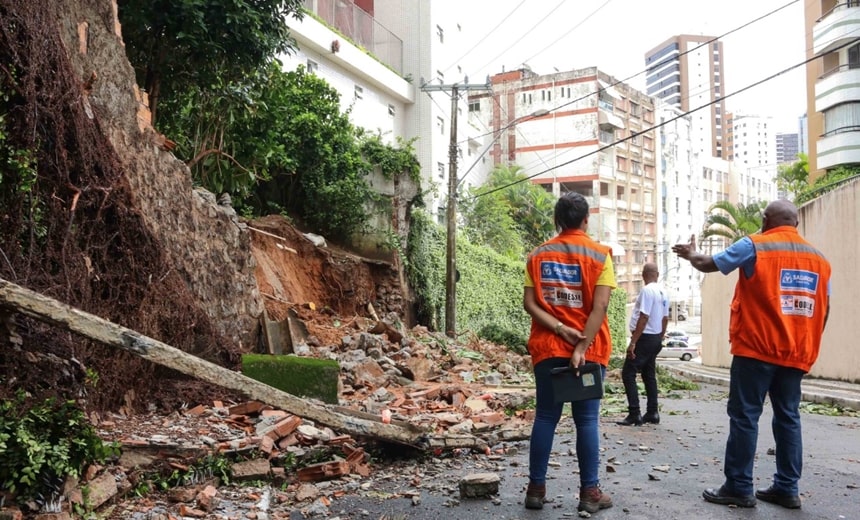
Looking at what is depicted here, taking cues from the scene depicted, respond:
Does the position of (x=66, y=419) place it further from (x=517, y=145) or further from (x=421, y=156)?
(x=517, y=145)

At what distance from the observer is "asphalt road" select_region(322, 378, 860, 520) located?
15.6ft

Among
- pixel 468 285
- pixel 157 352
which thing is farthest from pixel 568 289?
pixel 468 285

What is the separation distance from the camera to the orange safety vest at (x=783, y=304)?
484cm

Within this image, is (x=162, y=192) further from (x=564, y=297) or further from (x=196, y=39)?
(x=564, y=297)

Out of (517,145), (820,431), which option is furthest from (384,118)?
(517,145)

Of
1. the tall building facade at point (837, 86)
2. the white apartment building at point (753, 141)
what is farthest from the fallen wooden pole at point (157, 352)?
the white apartment building at point (753, 141)

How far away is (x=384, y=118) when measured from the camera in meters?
30.1

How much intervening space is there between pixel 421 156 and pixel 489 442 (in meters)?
26.7

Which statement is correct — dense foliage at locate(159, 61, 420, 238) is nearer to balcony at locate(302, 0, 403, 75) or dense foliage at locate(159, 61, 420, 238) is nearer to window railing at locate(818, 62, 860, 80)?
balcony at locate(302, 0, 403, 75)

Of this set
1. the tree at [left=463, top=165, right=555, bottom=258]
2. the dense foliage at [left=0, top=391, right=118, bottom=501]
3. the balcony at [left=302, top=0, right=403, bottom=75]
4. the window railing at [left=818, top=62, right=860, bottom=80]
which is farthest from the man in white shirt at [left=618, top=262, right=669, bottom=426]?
the window railing at [left=818, top=62, right=860, bottom=80]

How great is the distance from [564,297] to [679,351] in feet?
142

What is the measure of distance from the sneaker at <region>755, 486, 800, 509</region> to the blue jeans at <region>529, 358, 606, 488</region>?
1180mm

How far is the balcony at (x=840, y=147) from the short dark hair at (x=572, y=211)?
29173mm

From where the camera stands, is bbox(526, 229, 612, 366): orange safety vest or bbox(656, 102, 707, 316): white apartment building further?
bbox(656, 102, 707, 316): white apartment building
